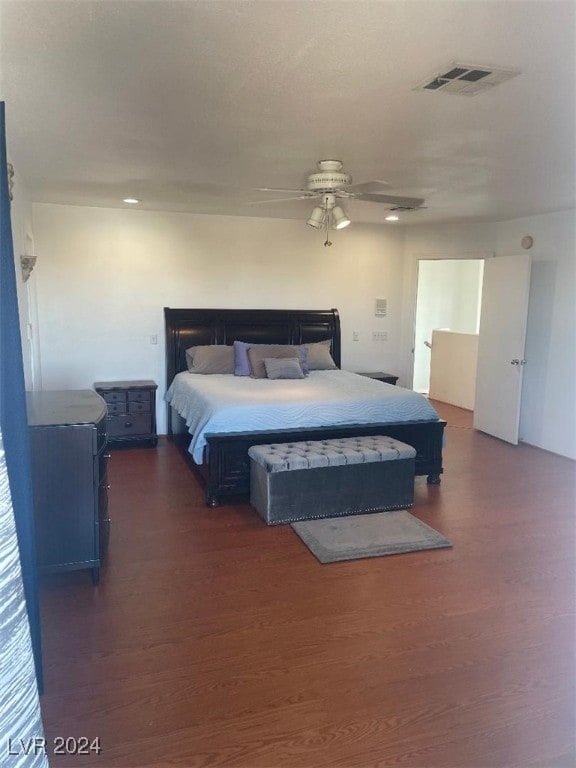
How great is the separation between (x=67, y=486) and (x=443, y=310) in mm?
7312

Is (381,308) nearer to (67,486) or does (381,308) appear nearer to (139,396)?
(139,396)

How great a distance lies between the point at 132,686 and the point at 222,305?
4.54m

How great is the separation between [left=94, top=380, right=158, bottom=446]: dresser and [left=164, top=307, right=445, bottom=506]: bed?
0.25 meters

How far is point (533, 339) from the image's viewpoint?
6.02 metres

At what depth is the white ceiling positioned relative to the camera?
1806mm

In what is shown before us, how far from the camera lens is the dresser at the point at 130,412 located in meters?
5.55

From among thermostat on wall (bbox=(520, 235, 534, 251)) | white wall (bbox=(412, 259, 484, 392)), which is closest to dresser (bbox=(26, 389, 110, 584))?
thermostat on wall (bbox=(520, 235, 534, 251))

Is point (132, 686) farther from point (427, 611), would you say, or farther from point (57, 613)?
point (427, 611)

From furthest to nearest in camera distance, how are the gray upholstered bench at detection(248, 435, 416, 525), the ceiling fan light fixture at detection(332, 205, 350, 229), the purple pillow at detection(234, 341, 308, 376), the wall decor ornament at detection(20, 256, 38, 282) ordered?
the purple pillow at detection(234, 341, 308, 376)
the wall decor ornament at detection(20, 256, 38, 282)
the ceiling fan light fixture at detection(332, 205, 350, 229)
the gray upholstered bench at detection(248, 435, 416, 525)

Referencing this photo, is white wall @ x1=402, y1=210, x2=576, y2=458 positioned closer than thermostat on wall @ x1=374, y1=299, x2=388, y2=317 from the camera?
Yes

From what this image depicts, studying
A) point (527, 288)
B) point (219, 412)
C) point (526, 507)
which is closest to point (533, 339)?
point (527, 288)

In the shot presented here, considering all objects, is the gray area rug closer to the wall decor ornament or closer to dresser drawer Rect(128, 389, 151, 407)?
dresser drawer Rect(128, 389, 151, 407)

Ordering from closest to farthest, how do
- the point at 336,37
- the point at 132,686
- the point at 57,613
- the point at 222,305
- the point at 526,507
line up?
the point at 336,37, the point at 132,686, the point at 57,613, the point at 526,507, the point at 222,305

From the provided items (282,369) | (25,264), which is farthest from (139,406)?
(25,264)
